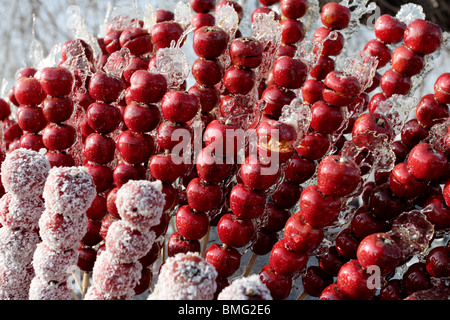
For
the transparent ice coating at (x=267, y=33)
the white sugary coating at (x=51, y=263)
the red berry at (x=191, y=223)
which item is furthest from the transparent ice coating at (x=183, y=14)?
the white sugary coating at (x=51, y=263)

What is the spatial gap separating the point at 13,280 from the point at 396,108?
583 mm

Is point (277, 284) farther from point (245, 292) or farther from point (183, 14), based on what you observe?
point (183, 14)

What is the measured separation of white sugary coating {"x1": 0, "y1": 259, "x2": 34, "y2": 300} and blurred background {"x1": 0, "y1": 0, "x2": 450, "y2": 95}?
4.75 feet

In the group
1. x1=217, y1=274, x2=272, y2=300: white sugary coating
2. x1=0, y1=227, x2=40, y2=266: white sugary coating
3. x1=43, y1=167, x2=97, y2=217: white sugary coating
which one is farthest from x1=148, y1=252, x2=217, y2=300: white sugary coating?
x1=0, y1=227, x2=40, y2=266: white sugary coating

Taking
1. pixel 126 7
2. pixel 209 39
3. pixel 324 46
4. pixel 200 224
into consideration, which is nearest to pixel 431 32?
pixel 324 46

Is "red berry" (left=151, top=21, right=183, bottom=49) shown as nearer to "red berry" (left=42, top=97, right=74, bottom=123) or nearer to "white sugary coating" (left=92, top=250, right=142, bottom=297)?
"red berry" (left=42, top=97, right=74, bottom=123)

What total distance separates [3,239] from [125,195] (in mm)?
216

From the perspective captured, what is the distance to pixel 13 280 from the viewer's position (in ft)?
1.82

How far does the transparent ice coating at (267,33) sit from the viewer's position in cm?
67

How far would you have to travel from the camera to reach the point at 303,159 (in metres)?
0.65

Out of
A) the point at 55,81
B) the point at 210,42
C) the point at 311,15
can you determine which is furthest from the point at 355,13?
the point at 55,81

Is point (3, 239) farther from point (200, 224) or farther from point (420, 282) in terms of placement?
point (420, 282)

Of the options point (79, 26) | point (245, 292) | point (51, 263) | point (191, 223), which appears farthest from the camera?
point (79, 26)

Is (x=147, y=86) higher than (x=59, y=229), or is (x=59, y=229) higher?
(x=147, y=86)
